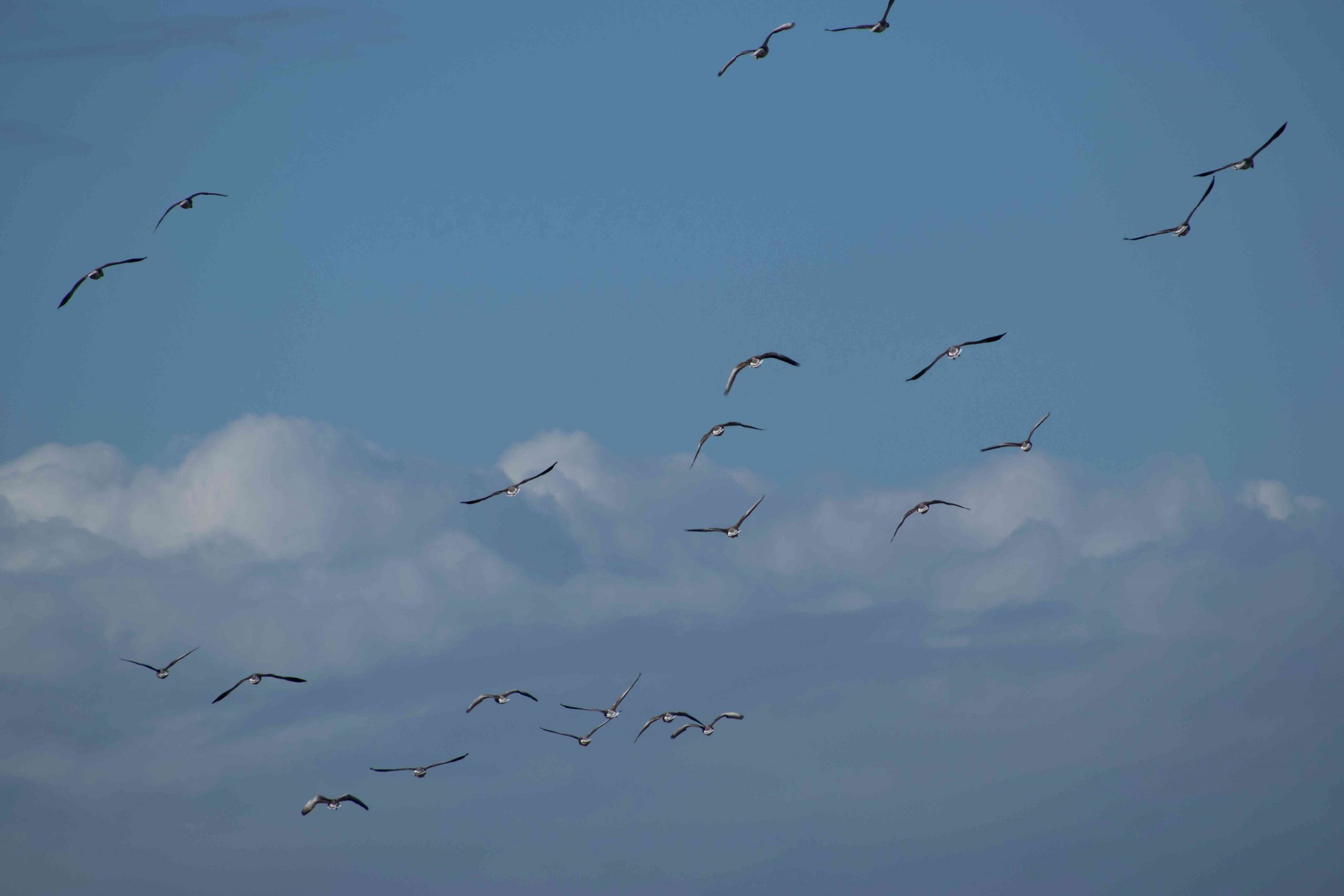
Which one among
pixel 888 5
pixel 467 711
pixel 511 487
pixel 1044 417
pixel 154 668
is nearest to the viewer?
pixel 888 5

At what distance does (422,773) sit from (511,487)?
19178mm

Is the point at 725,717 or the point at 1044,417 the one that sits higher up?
the point at 1044,417

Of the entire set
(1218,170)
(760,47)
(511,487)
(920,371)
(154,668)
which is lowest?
(154,668)

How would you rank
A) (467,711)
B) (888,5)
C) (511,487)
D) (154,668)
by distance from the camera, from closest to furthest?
(888,5), (511,487), (467,711), (154,668)

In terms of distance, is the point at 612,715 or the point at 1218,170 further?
the point at 612,715

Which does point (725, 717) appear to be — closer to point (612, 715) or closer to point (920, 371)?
point (612, 715)

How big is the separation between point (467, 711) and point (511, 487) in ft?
43.1

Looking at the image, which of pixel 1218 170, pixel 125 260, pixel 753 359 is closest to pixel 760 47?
pixel 753 359

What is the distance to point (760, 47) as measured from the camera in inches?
2657

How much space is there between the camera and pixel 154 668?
294 ft

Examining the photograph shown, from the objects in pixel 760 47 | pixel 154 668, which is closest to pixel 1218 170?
pixel 760 47

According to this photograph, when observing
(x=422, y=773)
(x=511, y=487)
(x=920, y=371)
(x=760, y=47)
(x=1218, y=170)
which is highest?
(x=760, y=47)

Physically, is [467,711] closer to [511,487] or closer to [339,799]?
[339,799]

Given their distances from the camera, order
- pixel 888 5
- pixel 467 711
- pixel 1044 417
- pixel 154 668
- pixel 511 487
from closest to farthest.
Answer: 1. pixel 888 5
2. pixel 1044 417
3. pixel 511 487
4. pixel 467 711
5. pixel 154 668
